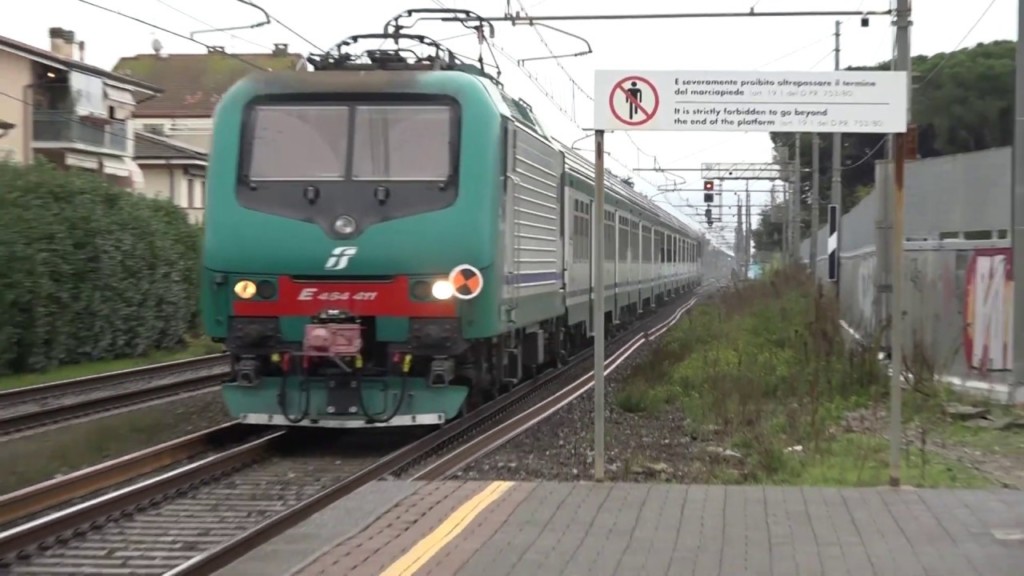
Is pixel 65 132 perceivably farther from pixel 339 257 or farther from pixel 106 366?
pixel 339 257

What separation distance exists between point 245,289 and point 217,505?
260 centimetres

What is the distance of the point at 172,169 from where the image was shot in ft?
151

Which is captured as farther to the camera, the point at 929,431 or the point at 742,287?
the point at 742,287

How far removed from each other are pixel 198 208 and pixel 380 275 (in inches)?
1488

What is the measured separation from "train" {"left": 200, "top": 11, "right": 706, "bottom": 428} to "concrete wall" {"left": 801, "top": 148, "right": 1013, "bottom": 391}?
5.15 m

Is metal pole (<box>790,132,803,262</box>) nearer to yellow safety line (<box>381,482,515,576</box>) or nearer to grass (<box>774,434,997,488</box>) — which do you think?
grass (<box>774,434,997,488</box>)

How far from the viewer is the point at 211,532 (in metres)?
7.73

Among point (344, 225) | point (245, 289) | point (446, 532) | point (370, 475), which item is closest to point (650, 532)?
point (446, 532)

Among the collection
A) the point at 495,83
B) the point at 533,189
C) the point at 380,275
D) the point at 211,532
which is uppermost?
the point at 495,83

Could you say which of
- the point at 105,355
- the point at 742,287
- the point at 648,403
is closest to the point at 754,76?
the point at 648,403

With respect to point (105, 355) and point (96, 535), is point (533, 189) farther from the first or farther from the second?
point (105, 355)

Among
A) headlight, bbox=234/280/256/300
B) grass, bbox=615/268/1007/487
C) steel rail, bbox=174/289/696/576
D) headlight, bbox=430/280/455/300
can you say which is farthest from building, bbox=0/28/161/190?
headlight, bbox=430/280/455/300

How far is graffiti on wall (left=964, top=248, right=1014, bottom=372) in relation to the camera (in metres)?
13.2

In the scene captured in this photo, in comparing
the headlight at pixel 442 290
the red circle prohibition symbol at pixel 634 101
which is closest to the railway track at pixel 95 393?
the headlight at pixel 442 290
